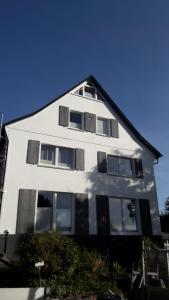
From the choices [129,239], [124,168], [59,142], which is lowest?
[129,239]

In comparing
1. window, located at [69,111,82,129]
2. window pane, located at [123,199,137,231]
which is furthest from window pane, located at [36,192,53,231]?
window, located at [69,111,82,129]

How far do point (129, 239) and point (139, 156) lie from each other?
17.8 ft

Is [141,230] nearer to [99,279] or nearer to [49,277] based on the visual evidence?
[99,279]

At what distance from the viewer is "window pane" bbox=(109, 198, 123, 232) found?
15586mm

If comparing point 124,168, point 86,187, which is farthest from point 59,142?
point 124,168

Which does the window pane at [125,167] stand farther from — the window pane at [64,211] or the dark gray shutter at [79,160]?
the window pane at [64,211]

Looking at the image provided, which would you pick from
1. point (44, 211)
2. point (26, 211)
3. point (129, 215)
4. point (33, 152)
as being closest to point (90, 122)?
point (33, 152)

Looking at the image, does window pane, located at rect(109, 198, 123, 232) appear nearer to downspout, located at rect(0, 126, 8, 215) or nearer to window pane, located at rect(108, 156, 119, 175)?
window pane, located at rect(108, 156, 119, 175)

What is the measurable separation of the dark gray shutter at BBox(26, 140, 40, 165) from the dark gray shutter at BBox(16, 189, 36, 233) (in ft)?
5.35

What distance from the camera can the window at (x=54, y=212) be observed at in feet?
46.1

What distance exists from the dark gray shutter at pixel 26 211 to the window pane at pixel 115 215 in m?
4.60

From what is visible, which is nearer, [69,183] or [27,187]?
[27,187]

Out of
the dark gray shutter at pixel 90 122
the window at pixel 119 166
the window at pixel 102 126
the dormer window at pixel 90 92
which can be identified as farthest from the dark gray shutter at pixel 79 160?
the dormer window at pixel 90 92

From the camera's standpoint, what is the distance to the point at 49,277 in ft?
33.9
